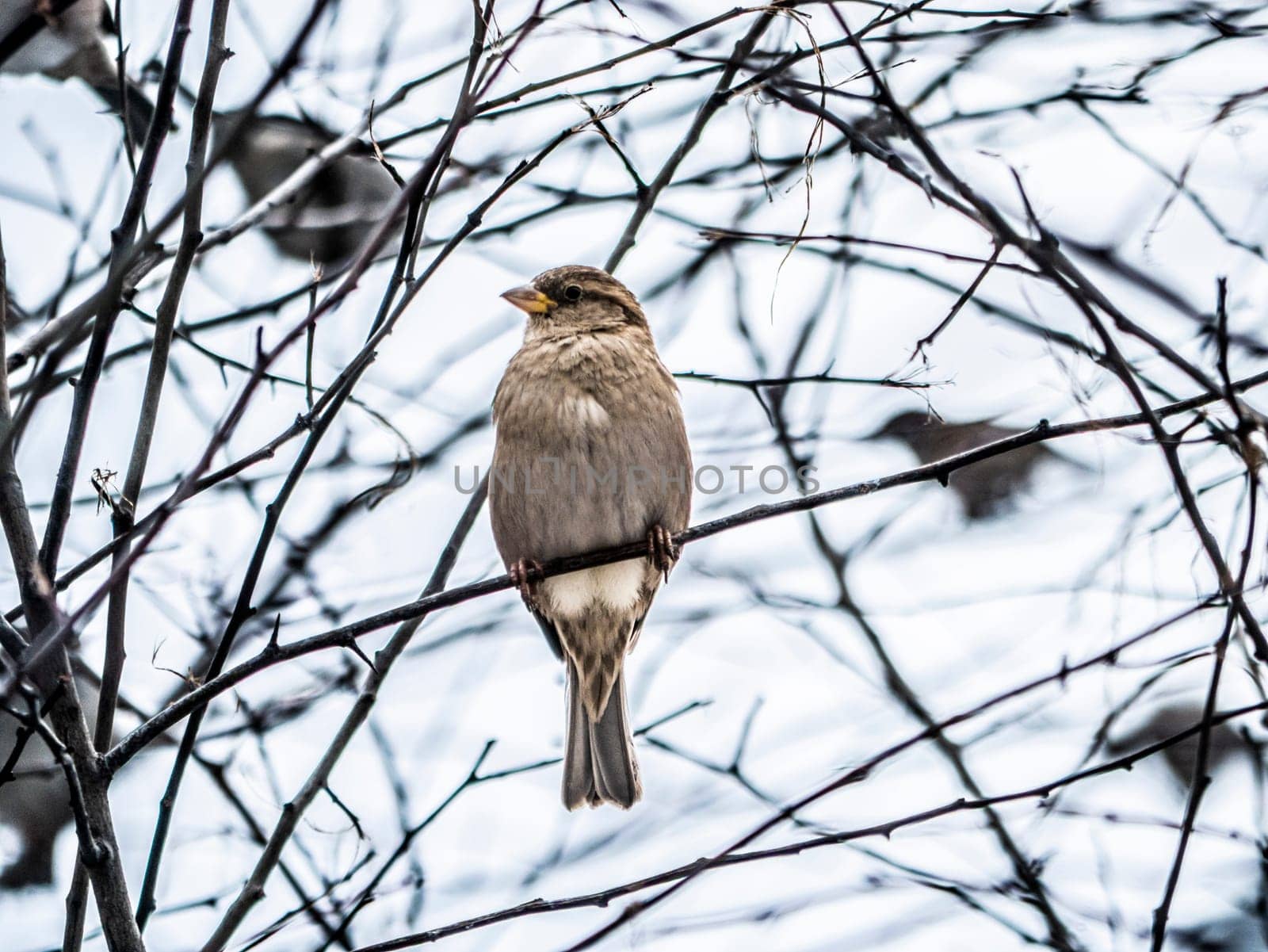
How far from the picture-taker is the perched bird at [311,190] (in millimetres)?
5828

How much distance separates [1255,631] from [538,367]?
2.92 m

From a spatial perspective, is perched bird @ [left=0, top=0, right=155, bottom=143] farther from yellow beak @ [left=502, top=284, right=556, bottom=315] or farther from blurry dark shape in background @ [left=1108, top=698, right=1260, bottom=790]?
blurry dark shape in background @ [left=1108, top=698, right=1260, bottom=790]

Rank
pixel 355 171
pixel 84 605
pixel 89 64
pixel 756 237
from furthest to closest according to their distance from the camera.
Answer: pixel 355 171, pixel 89 64, pixel 756 237, pixel 84 605

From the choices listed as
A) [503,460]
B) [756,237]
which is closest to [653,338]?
[503,460]

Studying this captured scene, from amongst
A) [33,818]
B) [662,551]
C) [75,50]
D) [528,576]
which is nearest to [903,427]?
[662,551]

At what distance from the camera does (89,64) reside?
14.0 ft

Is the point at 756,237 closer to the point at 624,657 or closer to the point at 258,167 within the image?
the point at 624,657

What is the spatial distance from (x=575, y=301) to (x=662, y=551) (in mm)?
1227

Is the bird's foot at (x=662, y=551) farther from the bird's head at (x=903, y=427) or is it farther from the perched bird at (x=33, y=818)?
the perched bird at (x=33, y=818)

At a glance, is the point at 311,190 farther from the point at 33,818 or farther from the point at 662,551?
the point at 33,818

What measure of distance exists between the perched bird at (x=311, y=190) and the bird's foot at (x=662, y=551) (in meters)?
2.17

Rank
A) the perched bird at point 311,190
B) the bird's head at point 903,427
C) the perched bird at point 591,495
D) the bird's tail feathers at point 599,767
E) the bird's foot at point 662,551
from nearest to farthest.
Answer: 1. the bird's foot at point 662,551
2. the perched bird at point 591,495
3. the bird's tail feathers at point 599,767
4. the bird's head at point 903,427
5. the perched bird at point 311,190

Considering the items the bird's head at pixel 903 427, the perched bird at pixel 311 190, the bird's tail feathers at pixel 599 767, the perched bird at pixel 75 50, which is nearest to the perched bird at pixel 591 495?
the bird's tail feathers at pixel 599 767

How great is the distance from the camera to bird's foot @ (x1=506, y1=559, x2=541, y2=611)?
14.0 ft
